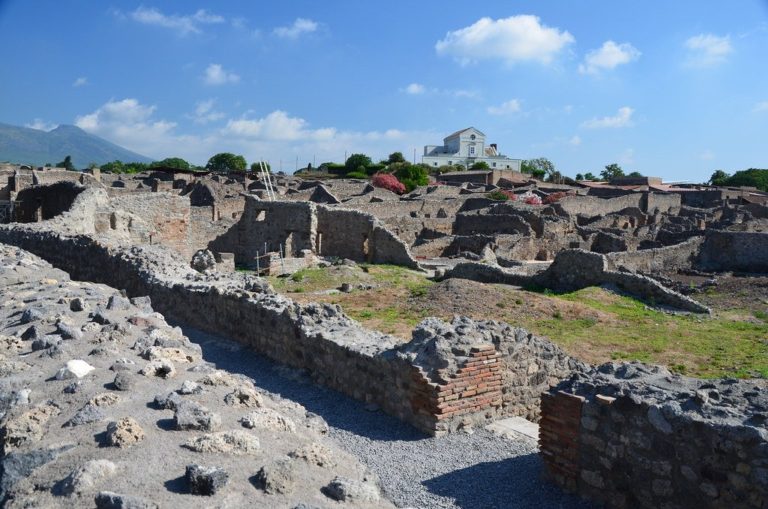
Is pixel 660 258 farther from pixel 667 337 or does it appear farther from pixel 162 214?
pixel 162 214

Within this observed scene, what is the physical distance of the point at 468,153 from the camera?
108312mm

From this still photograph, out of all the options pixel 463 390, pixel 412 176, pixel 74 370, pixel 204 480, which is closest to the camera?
pixel 204 480

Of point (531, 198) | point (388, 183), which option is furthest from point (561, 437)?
point (388, 183)

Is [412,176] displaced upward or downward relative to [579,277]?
upward

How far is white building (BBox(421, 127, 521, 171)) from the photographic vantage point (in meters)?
106

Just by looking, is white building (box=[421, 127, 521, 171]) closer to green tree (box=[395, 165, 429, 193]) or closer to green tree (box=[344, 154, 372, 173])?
green tree (box=[344, 154, 372, 173])

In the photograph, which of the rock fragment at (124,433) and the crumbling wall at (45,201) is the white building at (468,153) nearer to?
the crumbling wall at (45,201)

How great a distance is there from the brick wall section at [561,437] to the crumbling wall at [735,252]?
976 inches

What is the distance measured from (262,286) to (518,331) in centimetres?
471

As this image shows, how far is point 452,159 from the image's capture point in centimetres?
10662

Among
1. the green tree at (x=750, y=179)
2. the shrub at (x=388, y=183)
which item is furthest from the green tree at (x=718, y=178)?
the shrub at (x=388, y=183)

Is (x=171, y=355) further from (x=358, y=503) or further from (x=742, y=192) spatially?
(x=742, y=192)

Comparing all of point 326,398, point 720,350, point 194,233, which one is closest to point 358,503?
point 326,398

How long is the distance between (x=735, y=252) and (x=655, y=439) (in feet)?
85.7
